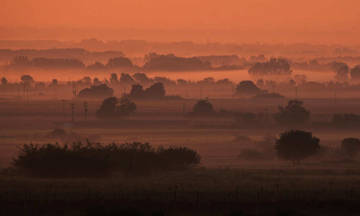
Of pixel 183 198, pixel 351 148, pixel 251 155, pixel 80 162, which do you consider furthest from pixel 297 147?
pixel 183 198

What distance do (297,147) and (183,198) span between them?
69760 mm

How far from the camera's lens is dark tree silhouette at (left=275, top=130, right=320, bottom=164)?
12225cm

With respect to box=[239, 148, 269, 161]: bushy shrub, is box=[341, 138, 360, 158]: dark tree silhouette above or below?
above

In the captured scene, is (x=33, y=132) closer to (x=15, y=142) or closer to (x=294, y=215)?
(x=15, y=142)

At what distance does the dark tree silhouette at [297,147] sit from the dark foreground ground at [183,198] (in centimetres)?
5187

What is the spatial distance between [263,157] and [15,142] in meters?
60.9

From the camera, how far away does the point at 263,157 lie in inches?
5394

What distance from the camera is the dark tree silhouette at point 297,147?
401ft

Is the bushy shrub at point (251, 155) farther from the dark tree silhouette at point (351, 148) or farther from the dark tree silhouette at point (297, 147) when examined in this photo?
the dark tree silhouette at point (351, 148)

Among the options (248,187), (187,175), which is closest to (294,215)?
(248,187)

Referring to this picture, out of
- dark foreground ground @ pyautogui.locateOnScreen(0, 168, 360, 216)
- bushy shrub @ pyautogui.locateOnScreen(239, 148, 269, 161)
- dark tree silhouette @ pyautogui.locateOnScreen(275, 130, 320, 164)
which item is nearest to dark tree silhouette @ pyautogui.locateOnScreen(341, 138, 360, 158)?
dark tree silhouette @ pyautogui.locateOnScreen(275, 130, 320, 164)

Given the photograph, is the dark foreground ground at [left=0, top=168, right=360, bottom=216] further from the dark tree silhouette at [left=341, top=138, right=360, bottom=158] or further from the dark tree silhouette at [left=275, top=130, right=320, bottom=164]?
the dark tree silhouette at [left=341, top=138, right=360, bottom=158]

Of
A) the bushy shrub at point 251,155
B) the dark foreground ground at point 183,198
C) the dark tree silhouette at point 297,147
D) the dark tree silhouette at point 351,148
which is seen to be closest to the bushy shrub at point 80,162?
the dark foreground ground at point 183,198

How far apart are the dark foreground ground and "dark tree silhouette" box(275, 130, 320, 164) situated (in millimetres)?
51875
